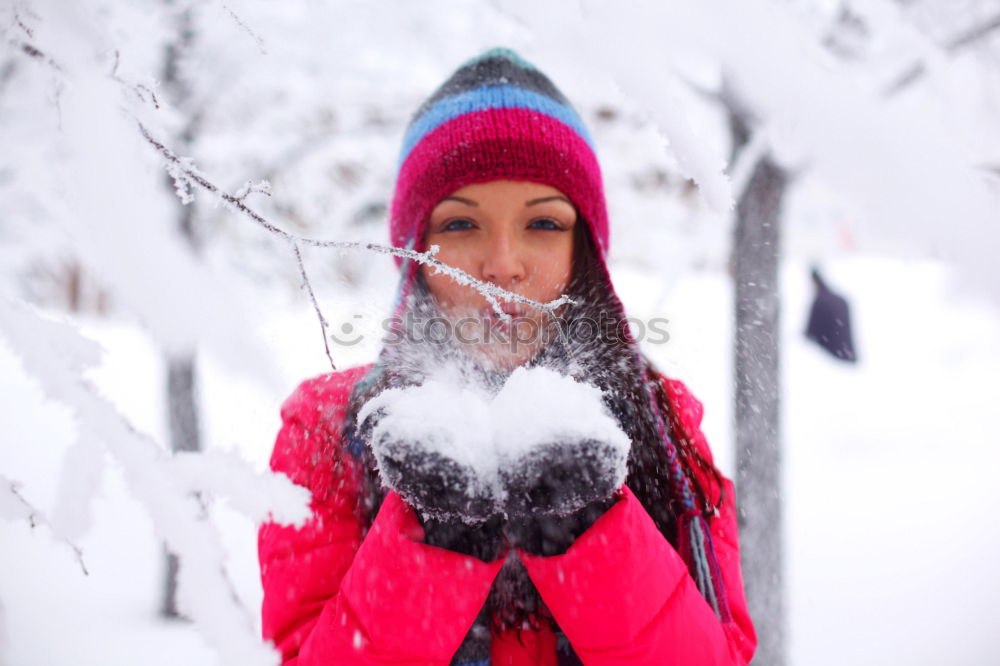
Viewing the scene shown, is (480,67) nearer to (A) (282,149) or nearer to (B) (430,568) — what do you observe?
(B) (430,568)

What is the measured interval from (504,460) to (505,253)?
0.56 meters

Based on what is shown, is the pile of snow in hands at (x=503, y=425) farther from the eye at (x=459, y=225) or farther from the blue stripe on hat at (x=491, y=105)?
the blue stripe on hat at (x=491, y=105)

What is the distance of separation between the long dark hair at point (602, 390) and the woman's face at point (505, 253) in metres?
0.05

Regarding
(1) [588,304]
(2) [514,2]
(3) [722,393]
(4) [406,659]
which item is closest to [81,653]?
(4) [406,659]

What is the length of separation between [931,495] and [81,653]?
23.9 feet

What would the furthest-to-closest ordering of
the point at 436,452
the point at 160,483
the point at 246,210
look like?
the point at 436,452 → the point at 246,210 → the point at 160,483

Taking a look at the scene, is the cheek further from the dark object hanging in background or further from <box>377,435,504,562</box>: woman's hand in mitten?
the dark object hanging in background

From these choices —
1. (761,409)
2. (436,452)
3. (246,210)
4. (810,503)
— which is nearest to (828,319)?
(761,409)

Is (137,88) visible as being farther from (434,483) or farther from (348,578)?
(348,578)

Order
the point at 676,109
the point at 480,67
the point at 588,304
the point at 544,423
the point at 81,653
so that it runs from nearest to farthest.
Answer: the point at 676,109 < the point at 544,423 < the point at 588,304 < the point at 480,67 < the point at 81,653

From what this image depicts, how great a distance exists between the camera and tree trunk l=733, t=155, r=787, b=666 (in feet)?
8.23

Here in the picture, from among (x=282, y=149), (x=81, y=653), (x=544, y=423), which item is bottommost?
(x=81, y=653)

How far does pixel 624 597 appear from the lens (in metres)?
1.00

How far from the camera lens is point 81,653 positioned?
3307 millimetres
